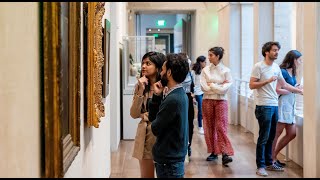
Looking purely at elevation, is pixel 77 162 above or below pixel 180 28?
below

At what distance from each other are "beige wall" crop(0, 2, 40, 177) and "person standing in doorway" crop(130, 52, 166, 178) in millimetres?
1744

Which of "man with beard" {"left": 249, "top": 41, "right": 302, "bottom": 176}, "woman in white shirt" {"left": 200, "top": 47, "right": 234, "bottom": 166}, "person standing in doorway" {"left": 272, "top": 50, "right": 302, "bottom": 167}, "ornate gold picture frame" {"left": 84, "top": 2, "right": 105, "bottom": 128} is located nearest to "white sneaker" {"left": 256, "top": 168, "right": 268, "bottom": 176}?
"man with beard" {"left": 249, "top": 41, "right": 302, "bottom": 176}

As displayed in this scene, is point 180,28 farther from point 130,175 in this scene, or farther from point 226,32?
point 130,175

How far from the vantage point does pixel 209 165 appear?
580cm

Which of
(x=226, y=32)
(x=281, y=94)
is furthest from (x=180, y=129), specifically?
(x=226, y=32)

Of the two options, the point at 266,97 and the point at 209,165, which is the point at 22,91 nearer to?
the point at 266,97

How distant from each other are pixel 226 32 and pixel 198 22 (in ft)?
7.94

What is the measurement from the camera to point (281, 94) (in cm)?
546

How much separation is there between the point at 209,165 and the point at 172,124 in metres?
3.22

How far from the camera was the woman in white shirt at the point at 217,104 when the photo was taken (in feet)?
18.9

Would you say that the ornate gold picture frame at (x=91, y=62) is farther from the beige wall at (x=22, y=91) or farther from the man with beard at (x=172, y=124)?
the beige wall at (x=22, y=91)

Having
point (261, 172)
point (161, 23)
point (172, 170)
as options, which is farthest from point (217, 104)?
point (161, 23)

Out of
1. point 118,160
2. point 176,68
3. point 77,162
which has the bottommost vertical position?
point 118,160

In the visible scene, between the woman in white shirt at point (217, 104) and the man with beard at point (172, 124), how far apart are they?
2.98 m
